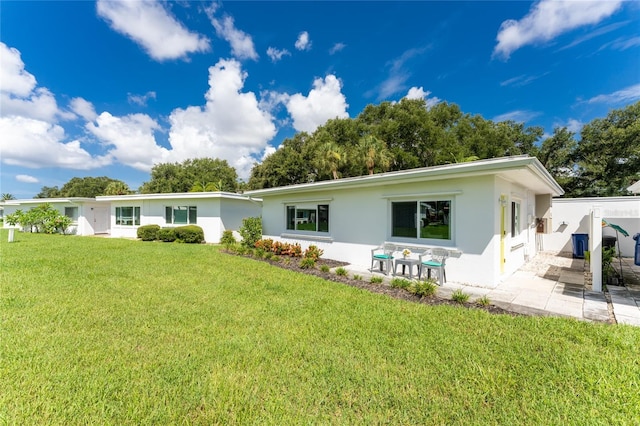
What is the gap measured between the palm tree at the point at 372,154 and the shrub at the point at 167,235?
15.3m

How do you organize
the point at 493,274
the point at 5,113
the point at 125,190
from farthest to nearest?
the point at 125,190, the point at 5,113, the point at 493,274

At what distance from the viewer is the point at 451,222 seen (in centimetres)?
693

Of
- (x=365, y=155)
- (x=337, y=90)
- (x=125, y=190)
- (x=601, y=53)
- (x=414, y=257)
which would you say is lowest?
(x=414, y=257)

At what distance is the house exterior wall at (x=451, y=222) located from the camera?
6359 mm

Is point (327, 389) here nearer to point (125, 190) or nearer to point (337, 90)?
point (337, 90)

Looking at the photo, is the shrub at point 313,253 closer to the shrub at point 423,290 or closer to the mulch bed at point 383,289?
the mulch bed at point 383,289

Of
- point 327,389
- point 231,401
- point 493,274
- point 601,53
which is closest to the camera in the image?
point 231,401

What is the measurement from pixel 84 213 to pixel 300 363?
26668 mm

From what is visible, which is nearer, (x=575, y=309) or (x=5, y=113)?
(x=575, y=309)

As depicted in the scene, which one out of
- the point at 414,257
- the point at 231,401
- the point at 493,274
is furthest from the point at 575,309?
the point at 231,401

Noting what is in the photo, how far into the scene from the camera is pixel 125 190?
30.2 m

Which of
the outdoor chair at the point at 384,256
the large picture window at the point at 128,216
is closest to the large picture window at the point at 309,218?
the outdoor chair at the point at 384,256

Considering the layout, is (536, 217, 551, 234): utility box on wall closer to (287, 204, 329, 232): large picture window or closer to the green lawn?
the green lawn

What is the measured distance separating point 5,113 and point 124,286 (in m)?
9.66
